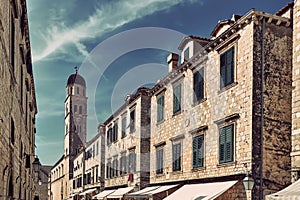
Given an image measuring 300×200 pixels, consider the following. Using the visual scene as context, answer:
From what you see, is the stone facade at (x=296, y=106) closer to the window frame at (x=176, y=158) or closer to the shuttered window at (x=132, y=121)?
the window frame at (x=176, y=158)

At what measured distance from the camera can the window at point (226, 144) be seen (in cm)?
1323

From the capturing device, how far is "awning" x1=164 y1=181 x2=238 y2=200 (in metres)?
12.3

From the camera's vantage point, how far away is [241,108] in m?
12.8

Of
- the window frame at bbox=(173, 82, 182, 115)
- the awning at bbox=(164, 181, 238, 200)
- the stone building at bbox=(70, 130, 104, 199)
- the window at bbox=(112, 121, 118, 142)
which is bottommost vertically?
the stone building at bbox=(70, 130, 104, 199)

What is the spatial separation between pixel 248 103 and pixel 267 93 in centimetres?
75

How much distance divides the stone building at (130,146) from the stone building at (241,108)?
6.35m

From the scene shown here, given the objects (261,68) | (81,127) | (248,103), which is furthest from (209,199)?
(81,127)

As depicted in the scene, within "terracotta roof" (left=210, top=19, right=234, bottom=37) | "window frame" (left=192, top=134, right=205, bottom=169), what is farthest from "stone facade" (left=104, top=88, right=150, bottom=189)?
"terracotta roof" (left=210, top=19, right=234, bottom=37)

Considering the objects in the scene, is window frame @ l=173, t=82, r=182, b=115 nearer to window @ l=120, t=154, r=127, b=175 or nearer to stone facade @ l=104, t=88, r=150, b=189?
stone facade @ l=104, t=88, r=150, b=189

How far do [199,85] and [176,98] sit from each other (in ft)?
8.57

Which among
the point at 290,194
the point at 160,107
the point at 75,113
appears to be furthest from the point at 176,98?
the point at 75,113

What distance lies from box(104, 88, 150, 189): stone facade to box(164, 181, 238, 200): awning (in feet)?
24.6

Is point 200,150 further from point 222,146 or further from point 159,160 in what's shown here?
point 159,160

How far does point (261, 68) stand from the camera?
12469 mm
